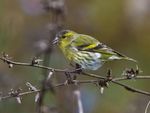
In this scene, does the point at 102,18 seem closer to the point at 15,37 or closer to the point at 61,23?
the point at 15,37

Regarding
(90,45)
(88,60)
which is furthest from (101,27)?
(88,60)

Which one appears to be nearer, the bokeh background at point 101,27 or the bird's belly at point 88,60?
the bird's belly at point 88,60

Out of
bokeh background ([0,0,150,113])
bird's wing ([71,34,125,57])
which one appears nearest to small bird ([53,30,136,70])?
bird's wing ([71,34,125,57])

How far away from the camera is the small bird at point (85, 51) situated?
5.22 meters

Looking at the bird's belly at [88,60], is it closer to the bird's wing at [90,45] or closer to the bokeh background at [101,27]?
the bird's wing at [90,45]

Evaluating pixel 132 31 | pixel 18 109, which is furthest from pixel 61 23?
pixel 132 31

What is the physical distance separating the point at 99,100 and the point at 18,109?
7.58 ft

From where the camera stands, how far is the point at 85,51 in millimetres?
5477

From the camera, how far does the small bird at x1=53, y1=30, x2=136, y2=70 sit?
5219 millimetres

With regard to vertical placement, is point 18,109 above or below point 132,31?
below

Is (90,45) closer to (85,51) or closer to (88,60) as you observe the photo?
(85,51)

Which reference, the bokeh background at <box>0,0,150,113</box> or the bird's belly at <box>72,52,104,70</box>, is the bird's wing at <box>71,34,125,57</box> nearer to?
the bird's belly at <box>72,52,104,70</box>

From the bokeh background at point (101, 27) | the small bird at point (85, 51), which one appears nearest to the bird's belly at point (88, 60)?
the small bird at point (85, 51)

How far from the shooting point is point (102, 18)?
8.40 metres
